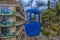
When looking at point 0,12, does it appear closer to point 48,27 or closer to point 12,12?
point 12,12

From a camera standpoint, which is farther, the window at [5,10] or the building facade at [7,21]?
the window at [5,10]

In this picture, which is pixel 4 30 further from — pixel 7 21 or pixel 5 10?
pixel 5 10

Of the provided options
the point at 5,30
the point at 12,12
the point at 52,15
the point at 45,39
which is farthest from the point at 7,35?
the point at 52,15

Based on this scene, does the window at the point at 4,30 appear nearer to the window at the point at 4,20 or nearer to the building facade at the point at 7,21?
the building facade at the point at 7,21

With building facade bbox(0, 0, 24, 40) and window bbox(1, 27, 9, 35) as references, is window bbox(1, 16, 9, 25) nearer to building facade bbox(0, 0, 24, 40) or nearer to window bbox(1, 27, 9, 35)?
building facade bbox(0, 0, 24, 40)

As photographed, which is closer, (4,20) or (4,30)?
(4,30)

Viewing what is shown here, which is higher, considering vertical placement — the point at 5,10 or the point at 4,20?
the point at 5,10

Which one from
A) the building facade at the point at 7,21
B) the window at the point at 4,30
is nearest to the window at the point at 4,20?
the building facade at the point at 7,21

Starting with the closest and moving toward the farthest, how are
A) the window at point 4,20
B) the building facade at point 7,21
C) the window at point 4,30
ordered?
the building facade at point 7,21 → the window at point 4,30 → the window at point 4,20

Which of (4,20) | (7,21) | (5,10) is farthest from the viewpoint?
(7,21)

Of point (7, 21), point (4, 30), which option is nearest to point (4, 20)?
point (7, 21)

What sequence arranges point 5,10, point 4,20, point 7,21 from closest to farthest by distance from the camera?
point 5,10, point 4,20, point 7,21

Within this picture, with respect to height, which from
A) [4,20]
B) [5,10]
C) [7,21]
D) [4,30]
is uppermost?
[5,10]

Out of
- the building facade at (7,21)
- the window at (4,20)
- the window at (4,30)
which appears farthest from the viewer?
the window at (4,20)
